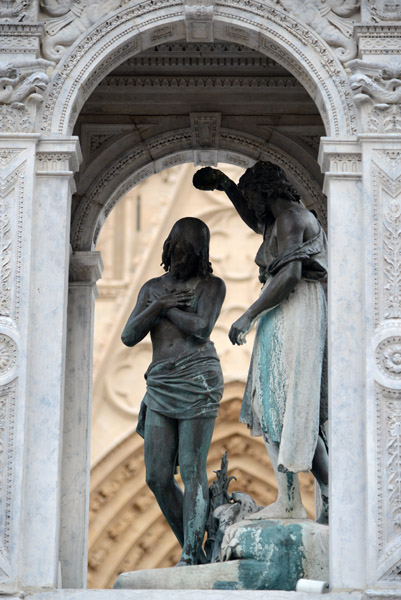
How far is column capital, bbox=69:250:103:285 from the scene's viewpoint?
621 inches

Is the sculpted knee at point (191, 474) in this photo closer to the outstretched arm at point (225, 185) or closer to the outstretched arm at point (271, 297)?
the outstretched arm at point (271, 297)

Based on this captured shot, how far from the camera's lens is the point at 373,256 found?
506 inches

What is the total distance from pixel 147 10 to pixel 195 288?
222 centimetres

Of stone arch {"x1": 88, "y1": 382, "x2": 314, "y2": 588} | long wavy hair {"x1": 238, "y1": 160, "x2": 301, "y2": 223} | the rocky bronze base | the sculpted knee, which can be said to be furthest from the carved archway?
stone arch {"x1": 88, "y1": 382, "x2": 314, "y2": 588}

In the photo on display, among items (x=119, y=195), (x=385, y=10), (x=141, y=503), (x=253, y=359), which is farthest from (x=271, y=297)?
(x=141, y=503)

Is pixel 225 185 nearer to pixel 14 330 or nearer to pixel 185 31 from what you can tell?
pixel 185 31

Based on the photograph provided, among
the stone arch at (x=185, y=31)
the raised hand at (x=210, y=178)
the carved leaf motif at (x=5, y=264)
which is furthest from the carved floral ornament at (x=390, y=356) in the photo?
the raised hand at (x=210, y=178)

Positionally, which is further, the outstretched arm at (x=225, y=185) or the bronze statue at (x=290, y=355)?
the outstretched arm at (x=225, y=185)

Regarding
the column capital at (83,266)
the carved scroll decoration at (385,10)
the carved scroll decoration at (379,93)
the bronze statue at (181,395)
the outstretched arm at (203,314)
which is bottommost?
the bronze statue at (181,395)

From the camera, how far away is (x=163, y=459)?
14.1m

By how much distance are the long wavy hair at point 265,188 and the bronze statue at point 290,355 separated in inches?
4.5

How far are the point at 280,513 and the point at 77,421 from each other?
2569mm

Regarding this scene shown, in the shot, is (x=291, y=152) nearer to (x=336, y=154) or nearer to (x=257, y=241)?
(x=336, y=154)

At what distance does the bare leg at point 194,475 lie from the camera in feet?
45.7
